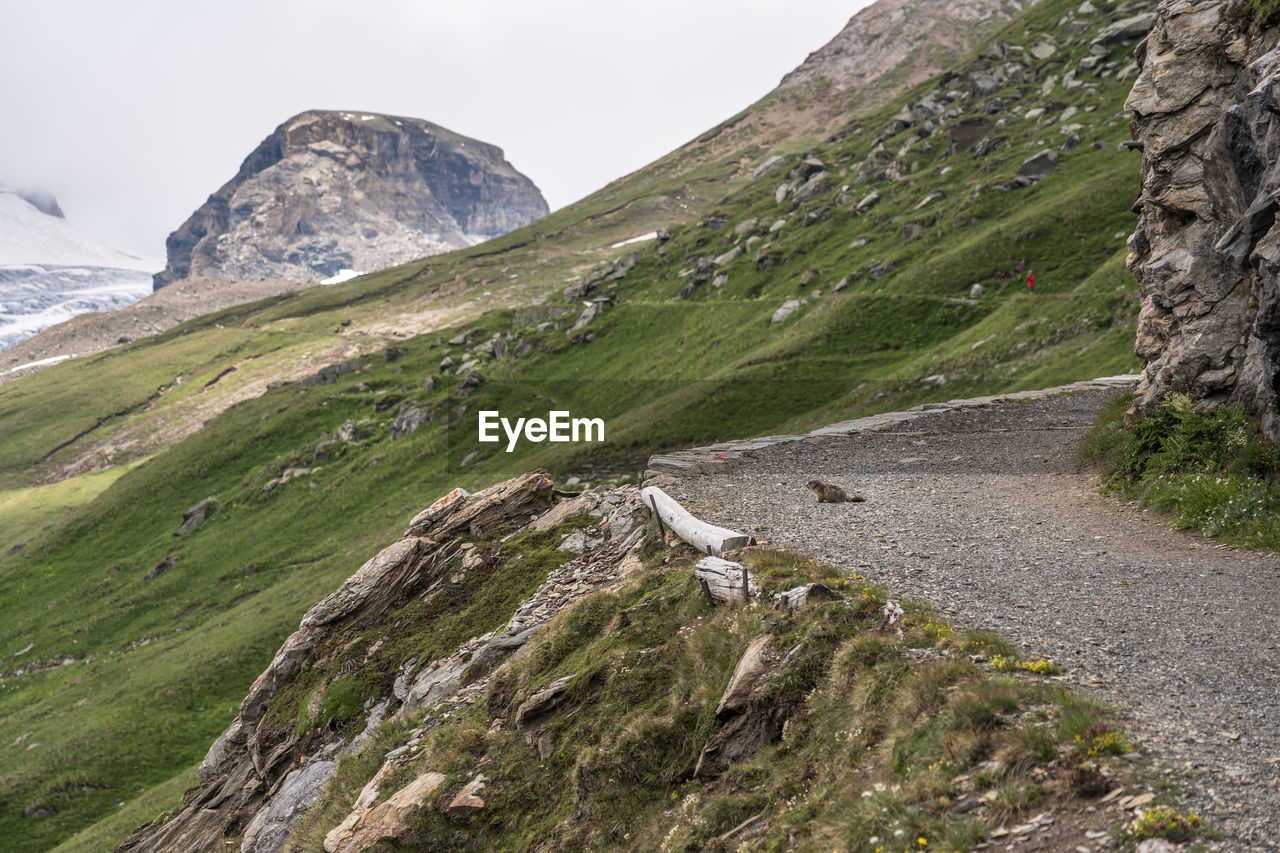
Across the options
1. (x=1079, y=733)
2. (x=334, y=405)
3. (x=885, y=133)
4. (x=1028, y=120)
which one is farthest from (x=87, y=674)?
(x=885, y=133)

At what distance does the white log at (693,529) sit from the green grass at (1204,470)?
10.7 meters

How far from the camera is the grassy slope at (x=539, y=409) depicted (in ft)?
146

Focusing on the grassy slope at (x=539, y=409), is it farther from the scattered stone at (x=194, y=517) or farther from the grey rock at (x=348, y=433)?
the grey rock at (x=348, y=433)

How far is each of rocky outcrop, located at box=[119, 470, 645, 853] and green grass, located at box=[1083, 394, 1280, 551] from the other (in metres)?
13.7

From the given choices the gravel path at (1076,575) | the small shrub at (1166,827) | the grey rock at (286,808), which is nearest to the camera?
the small shrub at (1166,827)

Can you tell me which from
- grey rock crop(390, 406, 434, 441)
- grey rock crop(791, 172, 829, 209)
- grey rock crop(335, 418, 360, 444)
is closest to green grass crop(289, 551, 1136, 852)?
grey rock crop(390, 406, 434, 441)

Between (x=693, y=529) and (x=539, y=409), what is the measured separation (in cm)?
6112

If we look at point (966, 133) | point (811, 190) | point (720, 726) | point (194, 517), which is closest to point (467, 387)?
point (194, 517)

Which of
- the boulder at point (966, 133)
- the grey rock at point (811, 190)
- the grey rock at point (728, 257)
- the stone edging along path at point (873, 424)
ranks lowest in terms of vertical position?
the stone edging along path at point (873, 424)

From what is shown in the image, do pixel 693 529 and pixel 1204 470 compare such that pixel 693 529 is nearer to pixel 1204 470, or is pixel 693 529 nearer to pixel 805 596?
pixel 805 596

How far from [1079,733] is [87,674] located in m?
67.4

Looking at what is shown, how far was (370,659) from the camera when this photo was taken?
2172cm

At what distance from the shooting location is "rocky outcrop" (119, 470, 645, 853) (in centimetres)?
1841

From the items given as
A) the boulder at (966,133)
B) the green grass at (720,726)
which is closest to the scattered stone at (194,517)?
the green grass at (720,726)
